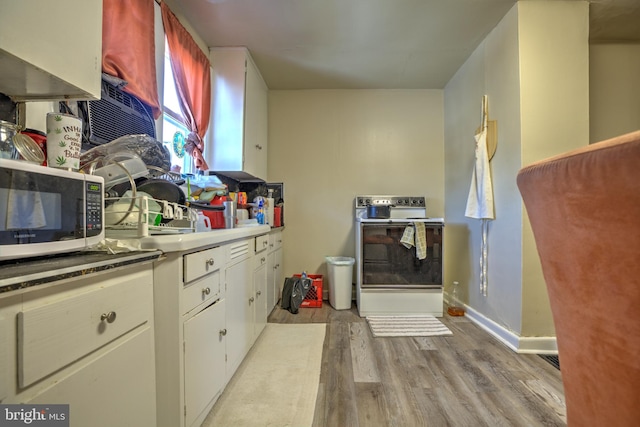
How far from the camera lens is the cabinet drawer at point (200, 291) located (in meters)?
1.09

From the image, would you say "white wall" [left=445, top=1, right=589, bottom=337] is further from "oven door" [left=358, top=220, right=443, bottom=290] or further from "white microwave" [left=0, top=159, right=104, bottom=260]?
"white microwave" [left=0, top=159, right=104, bottom=260]

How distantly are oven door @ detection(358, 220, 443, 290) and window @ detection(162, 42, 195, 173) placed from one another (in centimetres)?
175

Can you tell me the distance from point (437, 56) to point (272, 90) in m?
1.88

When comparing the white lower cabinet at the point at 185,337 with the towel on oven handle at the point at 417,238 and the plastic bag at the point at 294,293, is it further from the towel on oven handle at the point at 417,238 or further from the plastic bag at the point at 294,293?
the towel on oven handle at the point at 417,238

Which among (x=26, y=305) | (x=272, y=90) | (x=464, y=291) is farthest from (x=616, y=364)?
(x=272, y=90)

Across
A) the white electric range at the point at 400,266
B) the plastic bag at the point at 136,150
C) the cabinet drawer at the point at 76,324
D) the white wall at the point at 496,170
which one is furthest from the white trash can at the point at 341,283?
the cabinet drawer at the point at 76,324

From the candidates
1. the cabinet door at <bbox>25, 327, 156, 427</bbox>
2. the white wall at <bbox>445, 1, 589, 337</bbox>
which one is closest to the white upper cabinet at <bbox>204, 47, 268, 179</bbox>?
the cabinet door at <bbox>25, 327, 156, 427</bbox>

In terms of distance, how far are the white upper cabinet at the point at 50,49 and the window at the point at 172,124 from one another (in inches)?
43.2

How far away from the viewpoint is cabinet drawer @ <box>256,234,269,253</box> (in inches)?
84.4

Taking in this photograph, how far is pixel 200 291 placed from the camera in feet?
3.97

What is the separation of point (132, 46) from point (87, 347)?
4.97 feet

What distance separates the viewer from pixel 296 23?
2.24 metres

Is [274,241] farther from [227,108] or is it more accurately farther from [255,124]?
[227,108]

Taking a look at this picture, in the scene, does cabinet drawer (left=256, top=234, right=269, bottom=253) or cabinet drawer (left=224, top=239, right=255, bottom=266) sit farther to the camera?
cabinet drawer (left=256, top=234, right=269, bottom=253)
